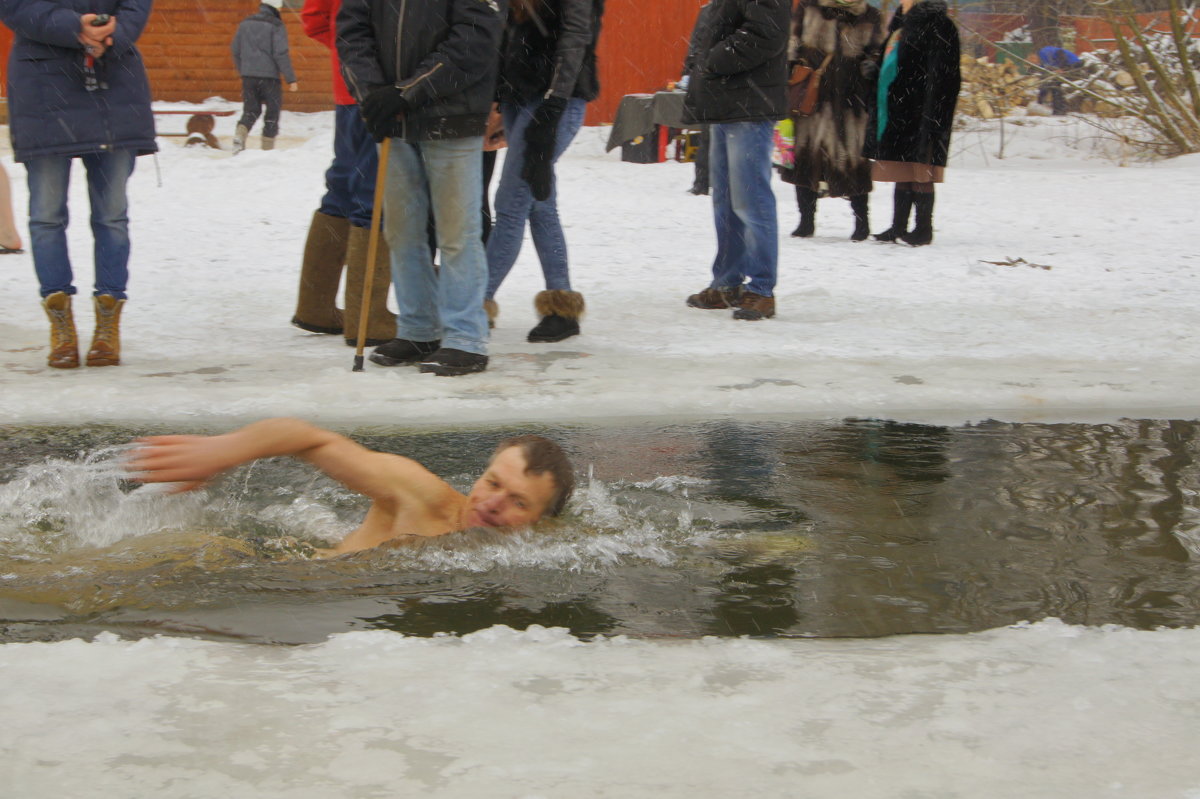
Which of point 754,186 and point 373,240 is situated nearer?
point 373,240

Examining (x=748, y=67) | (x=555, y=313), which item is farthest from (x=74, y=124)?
(x=748, y=67)

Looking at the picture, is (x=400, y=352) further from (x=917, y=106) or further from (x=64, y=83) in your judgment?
(x=917, y=106)

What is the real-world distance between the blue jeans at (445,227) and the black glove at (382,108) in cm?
20

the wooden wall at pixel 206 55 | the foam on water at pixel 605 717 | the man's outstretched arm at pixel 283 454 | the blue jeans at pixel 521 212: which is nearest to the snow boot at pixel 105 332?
the blue jeans at pixel 521 212

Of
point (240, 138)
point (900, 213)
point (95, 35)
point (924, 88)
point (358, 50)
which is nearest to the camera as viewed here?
point (95, 35)

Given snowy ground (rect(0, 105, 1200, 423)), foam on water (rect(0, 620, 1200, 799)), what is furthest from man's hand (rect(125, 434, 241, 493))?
snowy ground (rect(0, 105, 1200, 423))

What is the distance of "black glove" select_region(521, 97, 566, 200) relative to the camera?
19.3 feet

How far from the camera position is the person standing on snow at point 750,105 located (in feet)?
22.6

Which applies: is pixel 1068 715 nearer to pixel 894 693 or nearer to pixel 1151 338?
pixel 894 693

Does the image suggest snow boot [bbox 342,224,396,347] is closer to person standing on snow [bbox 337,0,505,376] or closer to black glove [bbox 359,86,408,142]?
person standing on snow [bbox 337,0,505,376]

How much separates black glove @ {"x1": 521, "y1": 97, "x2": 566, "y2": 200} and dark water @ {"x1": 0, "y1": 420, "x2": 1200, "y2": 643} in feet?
5.31

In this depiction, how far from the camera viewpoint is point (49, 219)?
5.45 metres

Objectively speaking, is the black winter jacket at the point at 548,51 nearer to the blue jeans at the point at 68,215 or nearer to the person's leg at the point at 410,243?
the person's leg at the point at 410,243

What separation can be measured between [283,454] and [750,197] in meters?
4.36
